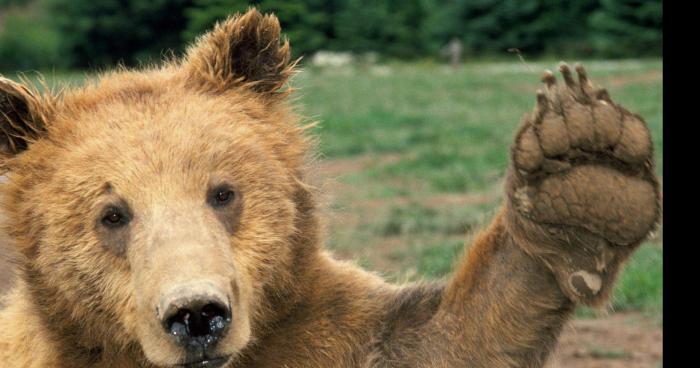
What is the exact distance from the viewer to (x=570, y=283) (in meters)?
3.27

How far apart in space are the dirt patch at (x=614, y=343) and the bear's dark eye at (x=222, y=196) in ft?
8.00

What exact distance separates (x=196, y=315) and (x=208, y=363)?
23cm

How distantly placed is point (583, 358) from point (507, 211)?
2795 mm

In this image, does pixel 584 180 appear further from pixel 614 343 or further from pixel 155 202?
pixel 614 343

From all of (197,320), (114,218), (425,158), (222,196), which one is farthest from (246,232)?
(425,158)

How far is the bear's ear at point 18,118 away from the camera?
3.95 metres

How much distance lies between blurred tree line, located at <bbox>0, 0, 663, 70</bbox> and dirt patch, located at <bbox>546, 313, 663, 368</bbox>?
18.7 metres

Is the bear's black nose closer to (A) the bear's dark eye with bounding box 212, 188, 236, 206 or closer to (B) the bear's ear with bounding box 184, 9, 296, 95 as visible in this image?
(A) the bear's dark eye with bounding box 212, 188, 236, 206

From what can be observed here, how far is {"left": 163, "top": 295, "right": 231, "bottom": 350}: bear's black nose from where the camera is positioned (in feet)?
10.2

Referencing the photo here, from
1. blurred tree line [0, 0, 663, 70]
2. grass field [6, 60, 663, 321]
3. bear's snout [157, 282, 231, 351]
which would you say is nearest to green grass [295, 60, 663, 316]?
grass field [6, 60, 663, 321]

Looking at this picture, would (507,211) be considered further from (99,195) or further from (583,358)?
(583,358)

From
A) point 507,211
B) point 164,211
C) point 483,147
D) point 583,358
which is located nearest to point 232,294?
point 164,211

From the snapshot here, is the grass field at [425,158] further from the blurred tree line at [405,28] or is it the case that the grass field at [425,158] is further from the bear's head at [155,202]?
the blurred tree line at [405,28]

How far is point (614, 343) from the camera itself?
6.07 m
